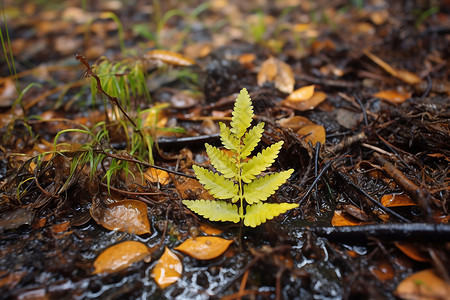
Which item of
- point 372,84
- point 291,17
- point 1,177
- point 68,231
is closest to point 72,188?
point 68,231

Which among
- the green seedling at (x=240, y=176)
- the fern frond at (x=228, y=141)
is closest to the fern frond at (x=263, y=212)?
the green seedling at (x=240, y=176)

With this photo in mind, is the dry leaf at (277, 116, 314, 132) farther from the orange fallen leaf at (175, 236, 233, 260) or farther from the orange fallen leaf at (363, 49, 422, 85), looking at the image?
the orange fallen leaf at (363, 49, 422, 85)

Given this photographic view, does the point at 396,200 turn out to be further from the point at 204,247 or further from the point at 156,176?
the point at 156,176

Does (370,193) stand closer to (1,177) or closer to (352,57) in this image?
(352,57)

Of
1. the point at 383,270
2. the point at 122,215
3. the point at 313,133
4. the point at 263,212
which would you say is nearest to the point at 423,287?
the point at 383,270

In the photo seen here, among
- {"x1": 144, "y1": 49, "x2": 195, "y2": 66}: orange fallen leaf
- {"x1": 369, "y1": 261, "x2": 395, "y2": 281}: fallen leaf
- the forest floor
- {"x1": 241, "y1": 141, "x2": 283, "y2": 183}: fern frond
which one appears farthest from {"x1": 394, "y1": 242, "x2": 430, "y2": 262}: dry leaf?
{"x1": 144, "y1": 49, "x2": 195, "y2": 66}: orange fallen leaf

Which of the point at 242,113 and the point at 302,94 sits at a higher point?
the point at 242,113
